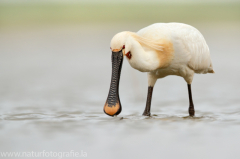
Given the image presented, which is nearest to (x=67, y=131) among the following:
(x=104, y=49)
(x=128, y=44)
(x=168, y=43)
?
(x=128, y=44)

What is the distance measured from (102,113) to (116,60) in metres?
1.76

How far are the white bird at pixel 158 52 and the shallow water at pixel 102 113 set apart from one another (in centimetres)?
42

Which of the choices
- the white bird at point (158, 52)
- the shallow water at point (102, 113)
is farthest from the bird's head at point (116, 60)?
the shallow water at point (102, 113)

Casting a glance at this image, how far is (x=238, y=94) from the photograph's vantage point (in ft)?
38.2

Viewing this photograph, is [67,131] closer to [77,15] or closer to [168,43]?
[168,43]

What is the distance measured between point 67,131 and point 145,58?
1.52 metres

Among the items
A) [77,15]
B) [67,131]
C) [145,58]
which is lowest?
[67,131]

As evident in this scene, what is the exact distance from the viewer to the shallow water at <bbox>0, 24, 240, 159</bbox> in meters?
6.70

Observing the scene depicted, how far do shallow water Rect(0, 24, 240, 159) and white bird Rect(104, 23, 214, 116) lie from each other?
0.42m

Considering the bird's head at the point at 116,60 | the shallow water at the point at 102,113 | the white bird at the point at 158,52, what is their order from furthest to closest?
the white bird at the point at 158,52 < the bird's head at the point at 116,60 < the shallow water at the point at 102,113

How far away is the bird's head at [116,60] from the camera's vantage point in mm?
7773

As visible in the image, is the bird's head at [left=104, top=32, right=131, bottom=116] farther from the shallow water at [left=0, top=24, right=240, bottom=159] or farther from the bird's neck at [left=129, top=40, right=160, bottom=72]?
the shallow water at [left=0, top=24, right=240, bottom=159]

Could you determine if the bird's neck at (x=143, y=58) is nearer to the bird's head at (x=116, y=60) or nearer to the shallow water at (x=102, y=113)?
the bird's head at (x=116, y=60)

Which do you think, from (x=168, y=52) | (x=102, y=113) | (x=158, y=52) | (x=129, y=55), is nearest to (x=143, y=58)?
(x=129, y=55)
